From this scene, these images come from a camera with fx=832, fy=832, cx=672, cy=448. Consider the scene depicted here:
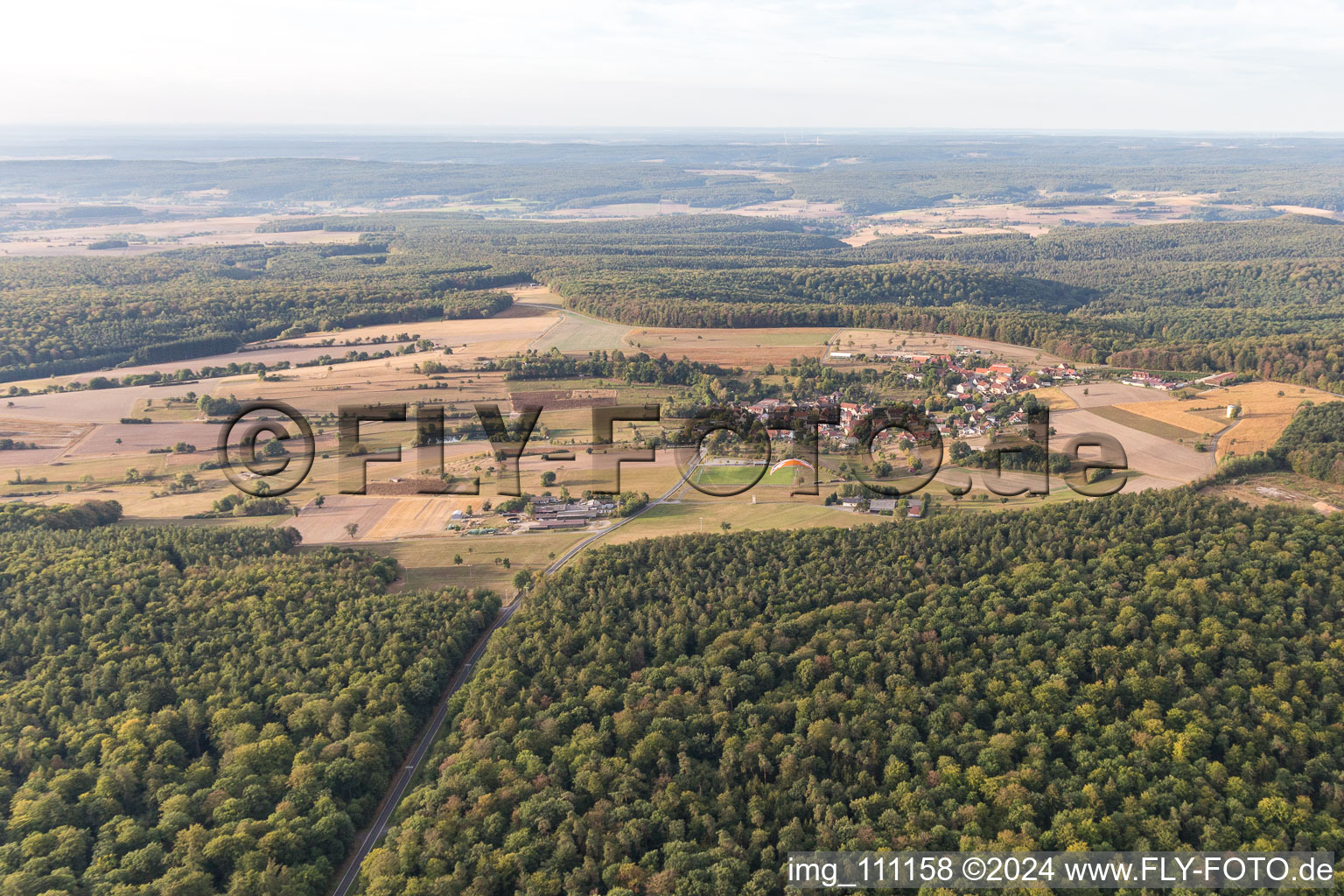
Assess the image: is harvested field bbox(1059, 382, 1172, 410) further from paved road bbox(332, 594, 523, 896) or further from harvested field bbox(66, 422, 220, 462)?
harvested field bbox(66, 422, 220, 462)

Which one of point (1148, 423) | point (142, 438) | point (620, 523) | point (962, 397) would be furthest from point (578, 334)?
point (1148, 423)

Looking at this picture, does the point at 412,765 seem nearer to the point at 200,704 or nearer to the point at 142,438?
the point at 200,704

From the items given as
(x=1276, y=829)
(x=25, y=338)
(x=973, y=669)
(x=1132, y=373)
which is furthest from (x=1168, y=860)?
(x=25, y=338)

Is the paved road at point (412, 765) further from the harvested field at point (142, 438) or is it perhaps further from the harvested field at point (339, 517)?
the harvested field at point (142, 438)

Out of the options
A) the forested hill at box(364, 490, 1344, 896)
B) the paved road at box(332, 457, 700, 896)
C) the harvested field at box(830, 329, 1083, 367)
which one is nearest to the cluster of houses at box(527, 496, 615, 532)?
the paved road at box(332, 457, 700, 896)

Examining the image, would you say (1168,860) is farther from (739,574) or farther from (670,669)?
(739,574)

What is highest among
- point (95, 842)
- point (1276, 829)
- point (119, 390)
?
point (119, 390)
